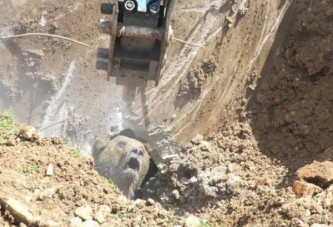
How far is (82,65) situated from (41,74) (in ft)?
2.86

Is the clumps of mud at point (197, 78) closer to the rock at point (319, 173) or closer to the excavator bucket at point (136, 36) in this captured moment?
the excavator bucket at point (136, 36)

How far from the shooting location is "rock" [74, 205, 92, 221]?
6652 millimetres

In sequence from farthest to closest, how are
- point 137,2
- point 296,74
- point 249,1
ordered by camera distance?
point 249,1
point 296,74
point 137,2

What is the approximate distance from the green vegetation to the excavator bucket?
1540 millimetres

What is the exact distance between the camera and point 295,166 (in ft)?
30.9

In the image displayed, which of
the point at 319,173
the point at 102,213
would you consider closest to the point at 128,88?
the point at 319,173

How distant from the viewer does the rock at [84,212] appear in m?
6.65

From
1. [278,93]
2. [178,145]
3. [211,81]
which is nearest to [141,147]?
[178,145]

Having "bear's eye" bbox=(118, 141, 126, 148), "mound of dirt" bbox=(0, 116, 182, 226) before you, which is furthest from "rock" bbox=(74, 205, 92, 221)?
"bear's eye" bbox=(118, 141, 126, 148)

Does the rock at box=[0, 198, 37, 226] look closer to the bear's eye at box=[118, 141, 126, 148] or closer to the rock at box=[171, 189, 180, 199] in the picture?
the rock at box=[171, 189, 180, 199]

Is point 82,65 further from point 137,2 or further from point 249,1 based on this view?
point 137,2

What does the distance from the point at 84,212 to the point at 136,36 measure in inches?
94.0

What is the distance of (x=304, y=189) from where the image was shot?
7680 millimetres

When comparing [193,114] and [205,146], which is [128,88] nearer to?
[193,114]
